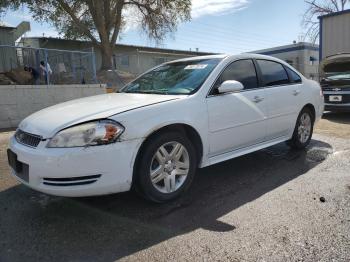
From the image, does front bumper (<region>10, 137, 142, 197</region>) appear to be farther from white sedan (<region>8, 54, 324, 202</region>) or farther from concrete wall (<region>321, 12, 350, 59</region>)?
concrete wall (<region>321, 12, 350, 59</region>)

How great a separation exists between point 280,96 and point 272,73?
1.18ft

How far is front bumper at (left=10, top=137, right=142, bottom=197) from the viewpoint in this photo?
314cm

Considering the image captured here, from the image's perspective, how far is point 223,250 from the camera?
2.82 meters

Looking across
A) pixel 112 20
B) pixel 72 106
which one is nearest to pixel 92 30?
pixel 112 20

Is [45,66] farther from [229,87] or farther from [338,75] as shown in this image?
[338,75]

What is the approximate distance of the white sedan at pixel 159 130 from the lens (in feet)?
10.5

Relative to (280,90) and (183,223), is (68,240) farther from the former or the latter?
(280,90)

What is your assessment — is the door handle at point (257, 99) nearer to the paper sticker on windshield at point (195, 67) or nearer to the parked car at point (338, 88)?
the paper sticker on windshield at point (195, 67)

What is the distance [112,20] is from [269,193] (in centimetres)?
2188

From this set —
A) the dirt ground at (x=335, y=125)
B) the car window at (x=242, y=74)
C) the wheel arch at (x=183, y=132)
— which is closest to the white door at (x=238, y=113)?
the car window at (x=242, y=74)

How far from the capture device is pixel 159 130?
3.63m

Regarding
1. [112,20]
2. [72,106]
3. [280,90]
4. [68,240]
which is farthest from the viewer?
[112,20]

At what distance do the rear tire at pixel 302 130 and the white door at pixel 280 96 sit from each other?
207mm

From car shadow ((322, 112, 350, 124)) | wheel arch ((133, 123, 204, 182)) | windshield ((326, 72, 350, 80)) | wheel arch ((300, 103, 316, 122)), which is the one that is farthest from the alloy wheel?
windshield ((326, 72, 350, 80))
